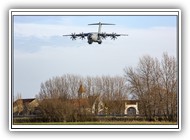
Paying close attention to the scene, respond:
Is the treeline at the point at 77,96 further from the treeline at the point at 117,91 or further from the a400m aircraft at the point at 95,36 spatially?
the a400m aircraft at the point at 95,36

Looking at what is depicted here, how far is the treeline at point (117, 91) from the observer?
8430 millimetres

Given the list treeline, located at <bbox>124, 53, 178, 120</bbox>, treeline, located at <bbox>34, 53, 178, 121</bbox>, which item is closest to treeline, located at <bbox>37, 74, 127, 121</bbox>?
treeline, located at <bbox>34, 53, 178, 121</bbox>

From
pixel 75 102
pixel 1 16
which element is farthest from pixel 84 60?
pixel 1 16

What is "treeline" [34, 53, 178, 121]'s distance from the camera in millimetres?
8430

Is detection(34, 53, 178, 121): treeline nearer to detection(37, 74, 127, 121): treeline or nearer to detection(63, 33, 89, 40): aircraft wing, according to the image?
detection(37, 74, 127, 121): treeline

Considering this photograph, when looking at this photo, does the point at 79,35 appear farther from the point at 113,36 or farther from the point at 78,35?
the point at 113,36

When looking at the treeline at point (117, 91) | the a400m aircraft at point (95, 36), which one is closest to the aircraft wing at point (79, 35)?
the a400m aircraft at point (95, 36)

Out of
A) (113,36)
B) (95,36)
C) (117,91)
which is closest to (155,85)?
(117,91)

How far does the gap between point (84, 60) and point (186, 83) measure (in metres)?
1.21

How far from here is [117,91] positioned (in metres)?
8.50

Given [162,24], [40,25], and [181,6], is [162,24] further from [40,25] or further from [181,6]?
[40,25]

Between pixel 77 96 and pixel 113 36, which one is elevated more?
pixel 113 36

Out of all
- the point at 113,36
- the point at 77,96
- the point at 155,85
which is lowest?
the point at 77,96

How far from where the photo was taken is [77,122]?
842cm
